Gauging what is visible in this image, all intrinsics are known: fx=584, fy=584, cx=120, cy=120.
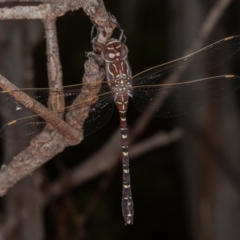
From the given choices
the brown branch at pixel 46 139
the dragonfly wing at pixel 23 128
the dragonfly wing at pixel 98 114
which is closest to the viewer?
the brown branch at pixel 46 139

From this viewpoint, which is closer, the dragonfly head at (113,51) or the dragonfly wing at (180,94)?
the dragonfly head at (113,51)

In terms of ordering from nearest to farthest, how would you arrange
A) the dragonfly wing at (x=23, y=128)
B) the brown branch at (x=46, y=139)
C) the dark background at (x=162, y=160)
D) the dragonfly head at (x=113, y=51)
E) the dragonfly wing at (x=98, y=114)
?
the brown branch at (x=46, y=139), the dragonfly head at (x=113, y=51), the dragonfly wing at (x=23, y=128), the dragonfly wing at (x=98, y=114), the dark background at (x=162, y=160)

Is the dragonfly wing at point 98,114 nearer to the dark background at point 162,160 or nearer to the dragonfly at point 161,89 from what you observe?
the dragonfly at point 161,89

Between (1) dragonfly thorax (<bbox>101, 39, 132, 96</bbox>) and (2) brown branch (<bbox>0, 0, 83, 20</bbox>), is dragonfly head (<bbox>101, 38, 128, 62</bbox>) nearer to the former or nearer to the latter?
(1) dragonfly thorax (<bbox>101, 39, 132, 96</bbox>)

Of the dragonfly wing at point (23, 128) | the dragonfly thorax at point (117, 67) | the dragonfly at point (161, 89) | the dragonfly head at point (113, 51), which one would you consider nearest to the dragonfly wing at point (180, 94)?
the dragonfly at point (161, 89)

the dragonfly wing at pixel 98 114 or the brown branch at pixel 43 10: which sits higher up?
the brown branch at pixel 43 10

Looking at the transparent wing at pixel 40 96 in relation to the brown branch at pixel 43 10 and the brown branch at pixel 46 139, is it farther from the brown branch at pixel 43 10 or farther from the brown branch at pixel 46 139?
the brown branch at pixel 43 10
